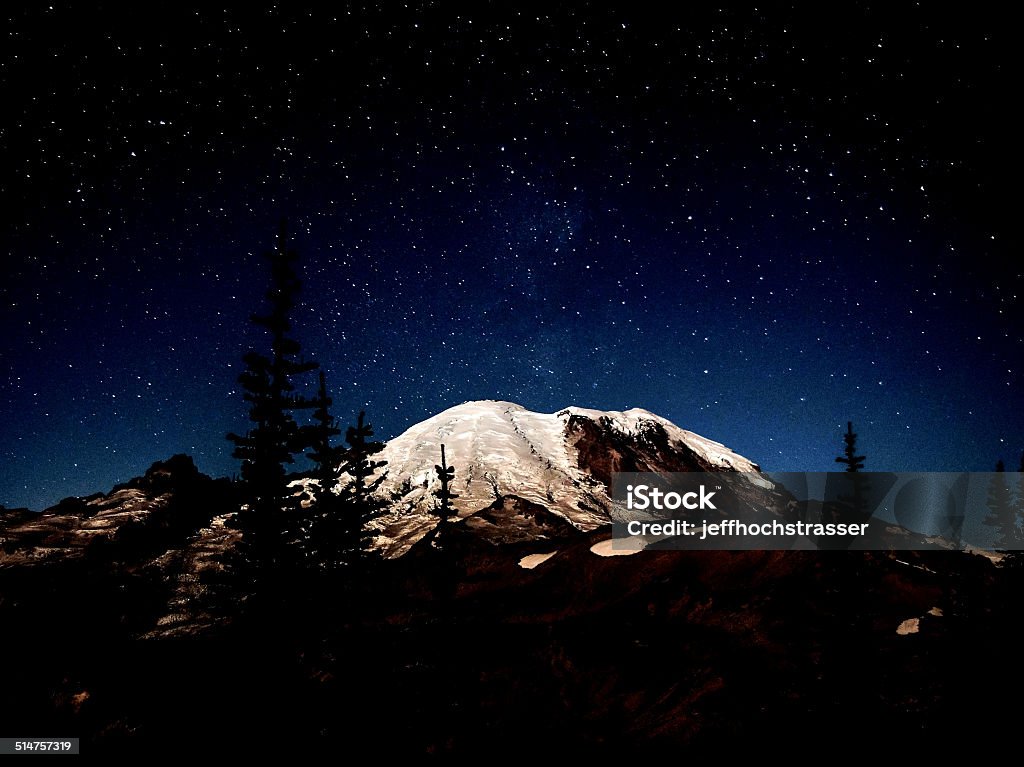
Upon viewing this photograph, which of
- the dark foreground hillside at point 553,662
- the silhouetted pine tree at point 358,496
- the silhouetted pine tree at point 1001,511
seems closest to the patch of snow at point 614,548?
the dark foreground hillside at point 553,662

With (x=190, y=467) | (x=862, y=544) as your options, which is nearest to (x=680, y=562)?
(x=862, y=544)

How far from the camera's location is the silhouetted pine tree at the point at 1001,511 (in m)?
42.4

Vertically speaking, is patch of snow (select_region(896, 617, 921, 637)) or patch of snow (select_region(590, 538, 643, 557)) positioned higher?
patch of snow (select_region(590, 538, 643, 557))

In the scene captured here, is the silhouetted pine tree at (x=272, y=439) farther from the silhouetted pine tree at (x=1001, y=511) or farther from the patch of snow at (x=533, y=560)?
the silhouetted pine tree at (x=1001, y=511)

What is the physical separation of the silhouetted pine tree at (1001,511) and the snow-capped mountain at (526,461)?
3853 centimetres

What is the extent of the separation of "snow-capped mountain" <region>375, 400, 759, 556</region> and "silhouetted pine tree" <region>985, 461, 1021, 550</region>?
3853 centimetres

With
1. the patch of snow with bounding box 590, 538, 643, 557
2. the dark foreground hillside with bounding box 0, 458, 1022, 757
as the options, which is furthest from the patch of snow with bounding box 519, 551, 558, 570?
the patch of snow with bounding box 590, 538, 643, 557

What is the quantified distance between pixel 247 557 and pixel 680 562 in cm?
1948

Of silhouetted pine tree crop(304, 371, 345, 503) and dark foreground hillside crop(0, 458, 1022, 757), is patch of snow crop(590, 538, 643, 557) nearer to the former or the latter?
dark foreground hillside crop(0, 458, 1022, 757)

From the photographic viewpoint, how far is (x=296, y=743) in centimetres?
1531

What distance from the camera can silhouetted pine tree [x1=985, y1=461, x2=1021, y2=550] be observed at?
139 ft

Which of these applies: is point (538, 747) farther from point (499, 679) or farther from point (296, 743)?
point (296, 743)

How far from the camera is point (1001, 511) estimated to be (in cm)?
4338

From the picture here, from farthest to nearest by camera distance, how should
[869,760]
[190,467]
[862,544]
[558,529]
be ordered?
[190,467] < [558,529] < [862,544] < [869,760]
